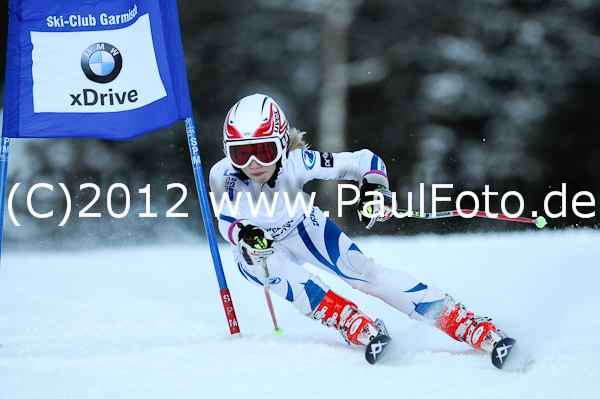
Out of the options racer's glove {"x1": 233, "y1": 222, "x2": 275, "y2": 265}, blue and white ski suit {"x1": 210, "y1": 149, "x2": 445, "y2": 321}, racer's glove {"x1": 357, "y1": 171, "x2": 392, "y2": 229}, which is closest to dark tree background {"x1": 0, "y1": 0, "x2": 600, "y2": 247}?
blue and white ski suit {"x1": 210, "y1": 149, "x2": 445, "y2": 321}

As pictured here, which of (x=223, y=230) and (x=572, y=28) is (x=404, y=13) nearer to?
(x=572, y=28)

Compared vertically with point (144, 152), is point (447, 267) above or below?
below

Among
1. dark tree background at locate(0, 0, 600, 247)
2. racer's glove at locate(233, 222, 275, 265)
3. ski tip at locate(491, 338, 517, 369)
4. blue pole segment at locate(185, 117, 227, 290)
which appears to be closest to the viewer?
ski tip at locate(491, 338, 517, 369)

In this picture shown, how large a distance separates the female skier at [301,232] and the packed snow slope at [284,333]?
5.1 inches

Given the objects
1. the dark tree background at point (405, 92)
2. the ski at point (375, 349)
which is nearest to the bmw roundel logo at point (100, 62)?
the ski at point (375, 349)

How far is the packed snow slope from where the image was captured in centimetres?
244

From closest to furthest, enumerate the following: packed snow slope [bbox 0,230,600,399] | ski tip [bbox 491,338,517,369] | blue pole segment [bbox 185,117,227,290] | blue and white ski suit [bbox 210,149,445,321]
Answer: packed snow slope [bbox 0,230,600,399] < ski tip [bbox 491,338,517,369] < blue and white ski suit [bbox 210,149,445,321] < blue pole segment [bbox 185,117,227,290]

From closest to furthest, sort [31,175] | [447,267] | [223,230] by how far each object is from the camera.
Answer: [223,230] → [447,267] → [31,175]

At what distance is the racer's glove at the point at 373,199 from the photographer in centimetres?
310

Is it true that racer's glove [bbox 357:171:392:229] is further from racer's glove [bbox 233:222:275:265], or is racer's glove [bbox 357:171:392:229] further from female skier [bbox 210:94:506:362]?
racer's glove [bbox 233:222:275:265]

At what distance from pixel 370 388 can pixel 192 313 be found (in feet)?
7.46

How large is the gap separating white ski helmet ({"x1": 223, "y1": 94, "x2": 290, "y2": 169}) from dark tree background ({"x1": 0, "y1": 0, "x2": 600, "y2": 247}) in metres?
7.95

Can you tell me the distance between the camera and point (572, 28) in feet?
37.5

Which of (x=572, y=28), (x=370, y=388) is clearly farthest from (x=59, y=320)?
(x=572, y=28)
